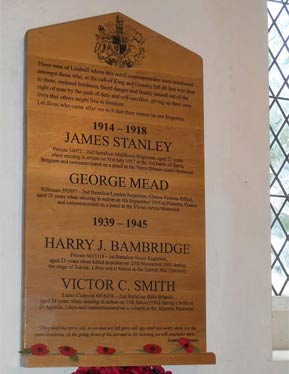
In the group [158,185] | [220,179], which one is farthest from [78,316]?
[220,179]

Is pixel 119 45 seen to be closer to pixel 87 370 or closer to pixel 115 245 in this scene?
pixel 115 245

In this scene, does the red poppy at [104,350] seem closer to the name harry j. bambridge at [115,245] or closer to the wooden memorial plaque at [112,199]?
the wooden memorial plaque at [112,199]

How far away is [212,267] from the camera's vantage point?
3.37 meters

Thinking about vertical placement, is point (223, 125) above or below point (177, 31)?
below

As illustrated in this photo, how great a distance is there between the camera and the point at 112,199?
3.16m

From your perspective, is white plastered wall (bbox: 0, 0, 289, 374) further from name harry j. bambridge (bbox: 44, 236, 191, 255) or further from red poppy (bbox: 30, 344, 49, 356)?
red poppy (bbox: 30, 344, 49, 356)

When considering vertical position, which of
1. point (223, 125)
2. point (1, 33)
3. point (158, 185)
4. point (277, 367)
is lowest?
point (277, 367)

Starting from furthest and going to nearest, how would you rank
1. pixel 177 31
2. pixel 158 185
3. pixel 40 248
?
pixel 177 31
pixel 158 185
pixel 40 248

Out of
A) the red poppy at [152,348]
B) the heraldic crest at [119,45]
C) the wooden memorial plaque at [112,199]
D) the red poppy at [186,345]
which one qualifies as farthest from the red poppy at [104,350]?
the heraldic crest at [119,45]

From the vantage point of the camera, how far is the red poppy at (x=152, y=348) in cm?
309

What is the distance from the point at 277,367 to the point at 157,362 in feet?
1.98

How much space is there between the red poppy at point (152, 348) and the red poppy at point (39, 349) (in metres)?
0.38

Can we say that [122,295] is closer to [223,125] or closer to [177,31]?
[223,125]

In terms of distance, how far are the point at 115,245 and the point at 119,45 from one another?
0.77 metres
